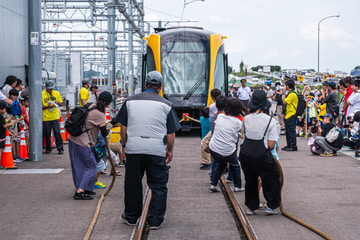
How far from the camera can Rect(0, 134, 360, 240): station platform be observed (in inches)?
240

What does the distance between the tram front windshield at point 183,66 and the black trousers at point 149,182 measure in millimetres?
12455

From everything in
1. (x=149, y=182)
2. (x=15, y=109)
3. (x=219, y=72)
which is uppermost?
(x=219, y=72)

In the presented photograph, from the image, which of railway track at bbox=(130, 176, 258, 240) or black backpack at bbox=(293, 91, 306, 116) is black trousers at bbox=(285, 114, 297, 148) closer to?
black backpack at bbox=(293, 91, 306, 116)

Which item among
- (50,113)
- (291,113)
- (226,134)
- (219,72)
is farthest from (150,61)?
(226,134)

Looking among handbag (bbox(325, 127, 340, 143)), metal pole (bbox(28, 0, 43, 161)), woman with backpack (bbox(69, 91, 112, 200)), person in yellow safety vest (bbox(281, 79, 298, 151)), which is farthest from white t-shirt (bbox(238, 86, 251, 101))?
woman with backpack (bbox(69, 91, 112, 200))

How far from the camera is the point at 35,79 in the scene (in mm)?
12430

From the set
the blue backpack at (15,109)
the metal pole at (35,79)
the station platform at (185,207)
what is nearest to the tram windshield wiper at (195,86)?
the metal pole at (35,79)

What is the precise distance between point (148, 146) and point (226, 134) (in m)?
2.11

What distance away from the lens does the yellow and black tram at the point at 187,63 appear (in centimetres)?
1864

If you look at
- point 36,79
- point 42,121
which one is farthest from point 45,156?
point 36,79

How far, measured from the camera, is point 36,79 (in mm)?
12438

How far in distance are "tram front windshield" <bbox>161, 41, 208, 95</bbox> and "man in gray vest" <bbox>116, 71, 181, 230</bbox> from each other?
40.5ft

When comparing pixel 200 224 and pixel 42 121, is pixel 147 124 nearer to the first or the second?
pixel 200 224

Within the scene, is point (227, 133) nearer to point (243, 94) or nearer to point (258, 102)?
point (258, 102)
